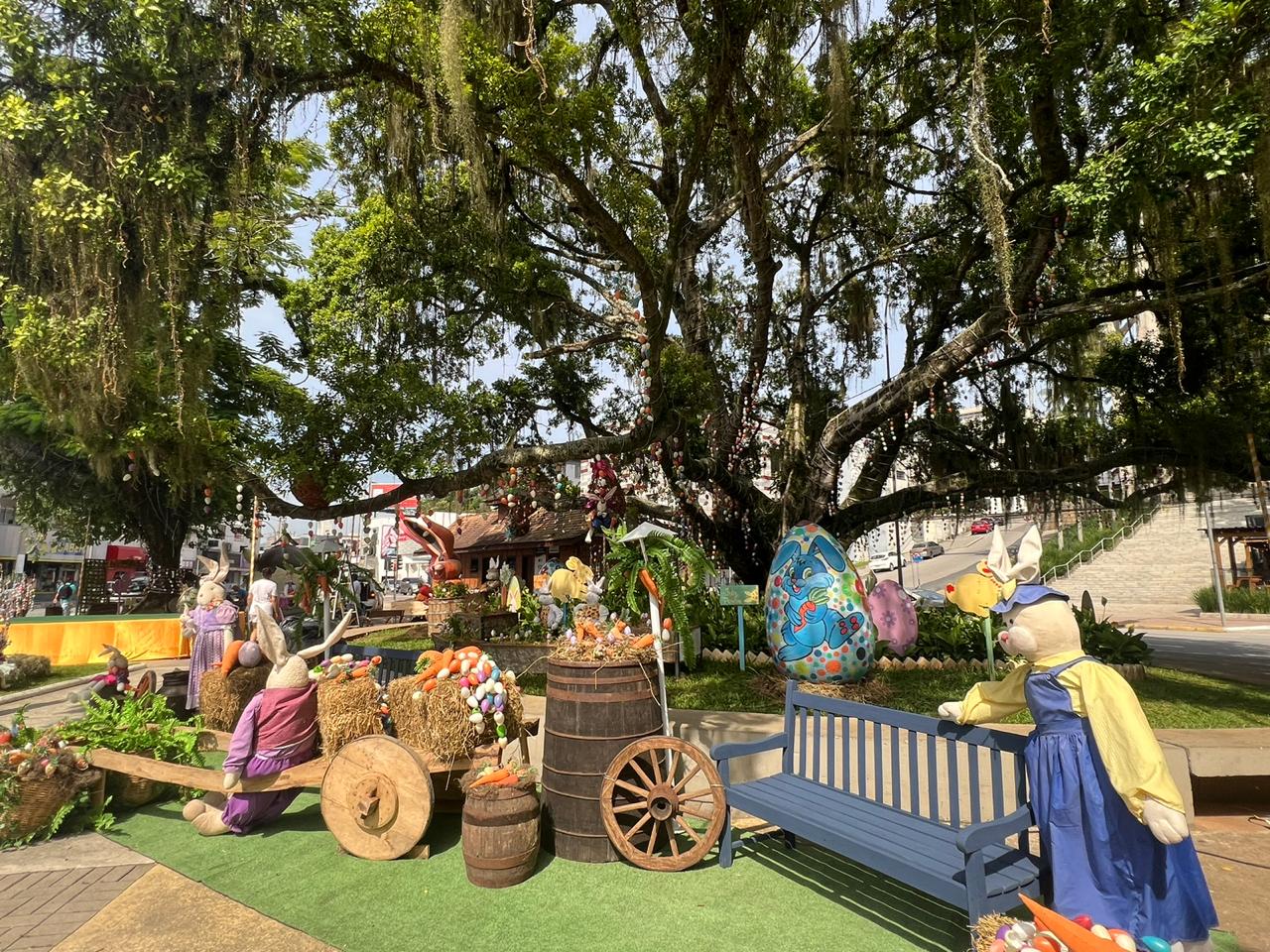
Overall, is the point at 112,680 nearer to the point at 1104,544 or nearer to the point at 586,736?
the point at 586,736

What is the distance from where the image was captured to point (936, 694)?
275 inches

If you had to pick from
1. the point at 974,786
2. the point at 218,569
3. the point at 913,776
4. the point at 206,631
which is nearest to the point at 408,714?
the point at 913,776

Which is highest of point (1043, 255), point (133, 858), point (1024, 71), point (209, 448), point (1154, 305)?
point (1024, 71)

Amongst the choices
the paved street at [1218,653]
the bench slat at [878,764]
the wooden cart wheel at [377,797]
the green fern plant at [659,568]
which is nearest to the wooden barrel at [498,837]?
the wooden cart wheel at [377,797]

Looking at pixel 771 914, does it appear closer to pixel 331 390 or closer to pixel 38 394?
pixel 38 394

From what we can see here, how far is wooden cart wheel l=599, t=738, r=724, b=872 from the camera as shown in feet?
11.9

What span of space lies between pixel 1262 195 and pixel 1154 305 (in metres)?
1.73

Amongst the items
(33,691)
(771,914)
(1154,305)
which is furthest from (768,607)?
(33,691)

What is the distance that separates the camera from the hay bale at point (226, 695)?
5773mm

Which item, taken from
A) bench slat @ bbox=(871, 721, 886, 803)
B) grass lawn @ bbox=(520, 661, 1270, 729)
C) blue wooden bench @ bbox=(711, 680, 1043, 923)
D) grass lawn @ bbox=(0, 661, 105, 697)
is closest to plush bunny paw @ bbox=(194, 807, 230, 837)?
blue wooden bench @ bbox=(711, 680, 1043, 923)

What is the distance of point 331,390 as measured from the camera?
8680mm

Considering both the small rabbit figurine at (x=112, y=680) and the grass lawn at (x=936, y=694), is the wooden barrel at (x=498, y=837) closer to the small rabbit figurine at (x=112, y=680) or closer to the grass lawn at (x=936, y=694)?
the grass lawn at (x=936, y=694)

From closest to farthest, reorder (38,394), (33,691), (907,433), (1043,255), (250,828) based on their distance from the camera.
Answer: (250,828) < (38,394) < (1043,255) < (33,691) < (907,433)

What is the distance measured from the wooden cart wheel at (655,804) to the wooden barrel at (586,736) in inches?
4.6
